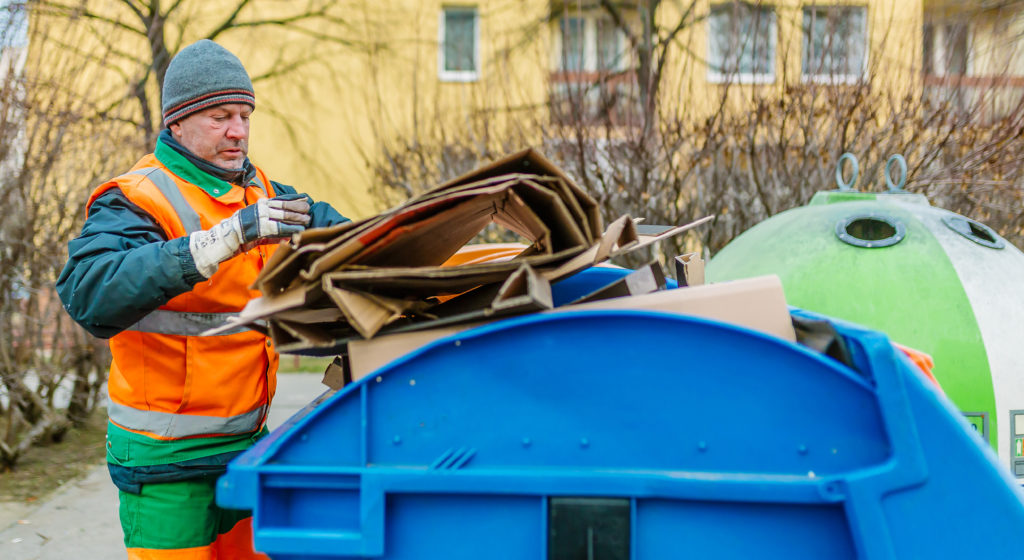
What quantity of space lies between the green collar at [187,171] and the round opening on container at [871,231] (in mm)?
2235

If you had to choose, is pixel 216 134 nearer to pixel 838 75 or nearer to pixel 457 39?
pixel 838 75

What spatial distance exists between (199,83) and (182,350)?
2.33ft

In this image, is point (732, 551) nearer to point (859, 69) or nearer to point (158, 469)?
point (158, 469)

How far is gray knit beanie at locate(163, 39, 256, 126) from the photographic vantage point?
2154 mm

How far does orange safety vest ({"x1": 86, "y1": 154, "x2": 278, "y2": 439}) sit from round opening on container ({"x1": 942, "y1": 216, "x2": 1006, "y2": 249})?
2548 millimetres

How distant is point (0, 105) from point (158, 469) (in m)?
3.33

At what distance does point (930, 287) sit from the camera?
2787 millimetres

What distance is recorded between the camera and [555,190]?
1.60 m

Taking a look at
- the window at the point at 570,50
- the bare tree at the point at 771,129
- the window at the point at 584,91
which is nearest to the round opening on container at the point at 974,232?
the bare tree at the point at 771,129

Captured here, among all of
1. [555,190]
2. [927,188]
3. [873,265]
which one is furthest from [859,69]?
[555,190]

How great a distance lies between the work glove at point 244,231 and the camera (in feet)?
6.03

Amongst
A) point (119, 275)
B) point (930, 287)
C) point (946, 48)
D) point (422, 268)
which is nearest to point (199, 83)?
point (119, 275)

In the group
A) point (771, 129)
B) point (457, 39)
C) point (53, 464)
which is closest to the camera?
point (53, 464)

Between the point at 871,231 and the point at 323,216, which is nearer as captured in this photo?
the point at 323,216
